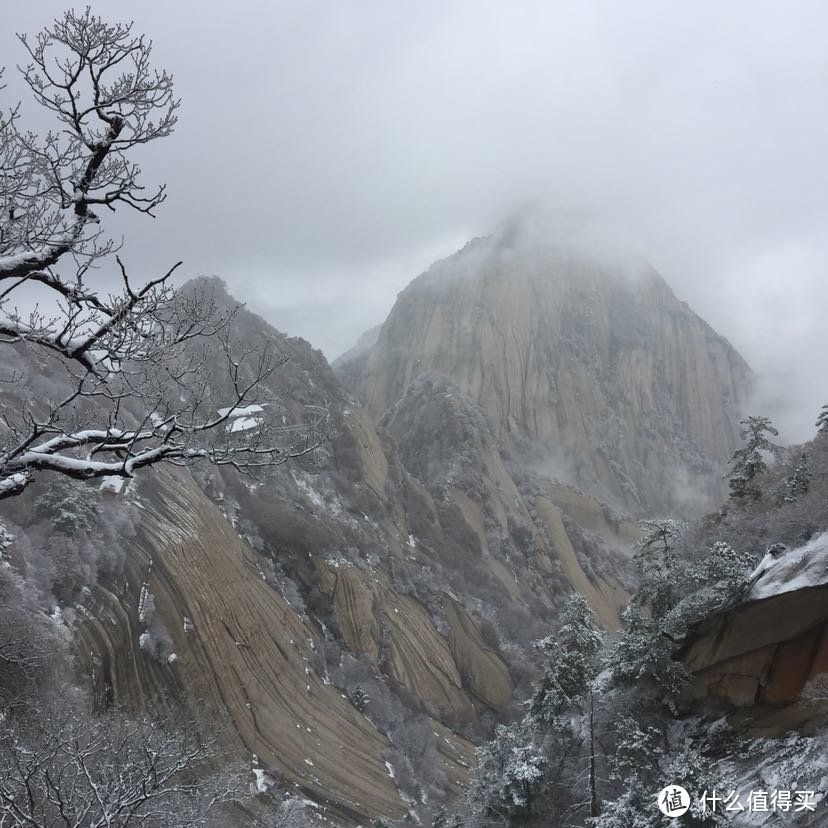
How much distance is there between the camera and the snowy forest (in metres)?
5.15

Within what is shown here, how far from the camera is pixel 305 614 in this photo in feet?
99.6

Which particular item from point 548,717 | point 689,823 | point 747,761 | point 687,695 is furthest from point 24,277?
point 548,717

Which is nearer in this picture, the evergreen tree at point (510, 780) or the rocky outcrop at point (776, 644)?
the rocky outcrop at point (776, 644)

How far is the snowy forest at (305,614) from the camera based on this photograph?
515 centimetres

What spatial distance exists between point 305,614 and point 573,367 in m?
75.6

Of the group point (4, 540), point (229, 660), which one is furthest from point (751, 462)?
point (4, 540)

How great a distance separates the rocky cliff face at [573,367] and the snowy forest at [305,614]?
3428 centimetres

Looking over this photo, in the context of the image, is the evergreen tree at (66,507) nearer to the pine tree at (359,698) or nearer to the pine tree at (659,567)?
the pine tree at (359,698)

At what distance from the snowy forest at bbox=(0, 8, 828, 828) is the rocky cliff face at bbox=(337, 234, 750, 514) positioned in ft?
112

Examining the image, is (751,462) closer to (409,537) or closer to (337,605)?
(337,605)

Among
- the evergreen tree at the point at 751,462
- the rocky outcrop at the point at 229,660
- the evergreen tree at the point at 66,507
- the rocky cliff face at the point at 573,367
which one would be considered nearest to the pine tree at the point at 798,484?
the evergreen tree at the point at 751,462

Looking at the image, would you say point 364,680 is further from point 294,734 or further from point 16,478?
point 16,478

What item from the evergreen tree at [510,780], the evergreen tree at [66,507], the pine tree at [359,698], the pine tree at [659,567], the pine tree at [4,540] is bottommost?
the evergreen tree at [510,780]

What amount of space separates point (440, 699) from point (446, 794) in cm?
842
